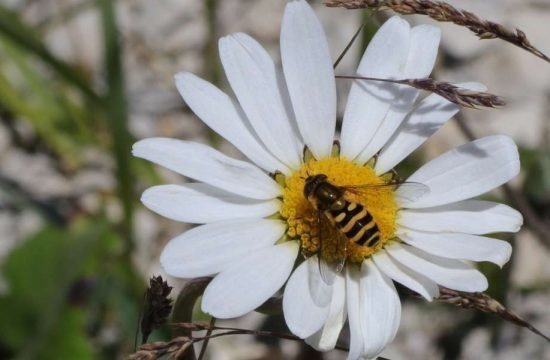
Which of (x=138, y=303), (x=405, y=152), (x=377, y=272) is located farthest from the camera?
(x=138, y=303)

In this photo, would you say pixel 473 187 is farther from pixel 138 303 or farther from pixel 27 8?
pixel 27 8

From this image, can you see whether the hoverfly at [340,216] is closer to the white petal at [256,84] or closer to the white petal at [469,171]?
the white petal at [469,171]

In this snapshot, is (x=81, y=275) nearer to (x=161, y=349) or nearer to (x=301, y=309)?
(x=301, y=309)

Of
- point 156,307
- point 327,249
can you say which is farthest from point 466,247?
point 156,307

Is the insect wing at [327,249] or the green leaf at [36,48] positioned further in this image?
the green leaf at [36,48]

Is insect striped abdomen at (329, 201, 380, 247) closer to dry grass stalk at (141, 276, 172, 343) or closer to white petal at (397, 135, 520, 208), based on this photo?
white petal at (397, 135, 520, 208)

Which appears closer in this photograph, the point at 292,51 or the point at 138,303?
the point at 292,51

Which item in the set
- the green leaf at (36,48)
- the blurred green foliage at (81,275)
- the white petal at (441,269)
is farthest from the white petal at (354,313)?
the green leaf at (36,48)

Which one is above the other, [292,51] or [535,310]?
[292,51]

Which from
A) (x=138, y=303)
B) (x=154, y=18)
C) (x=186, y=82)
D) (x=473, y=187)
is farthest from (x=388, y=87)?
(x=154, y=18)
